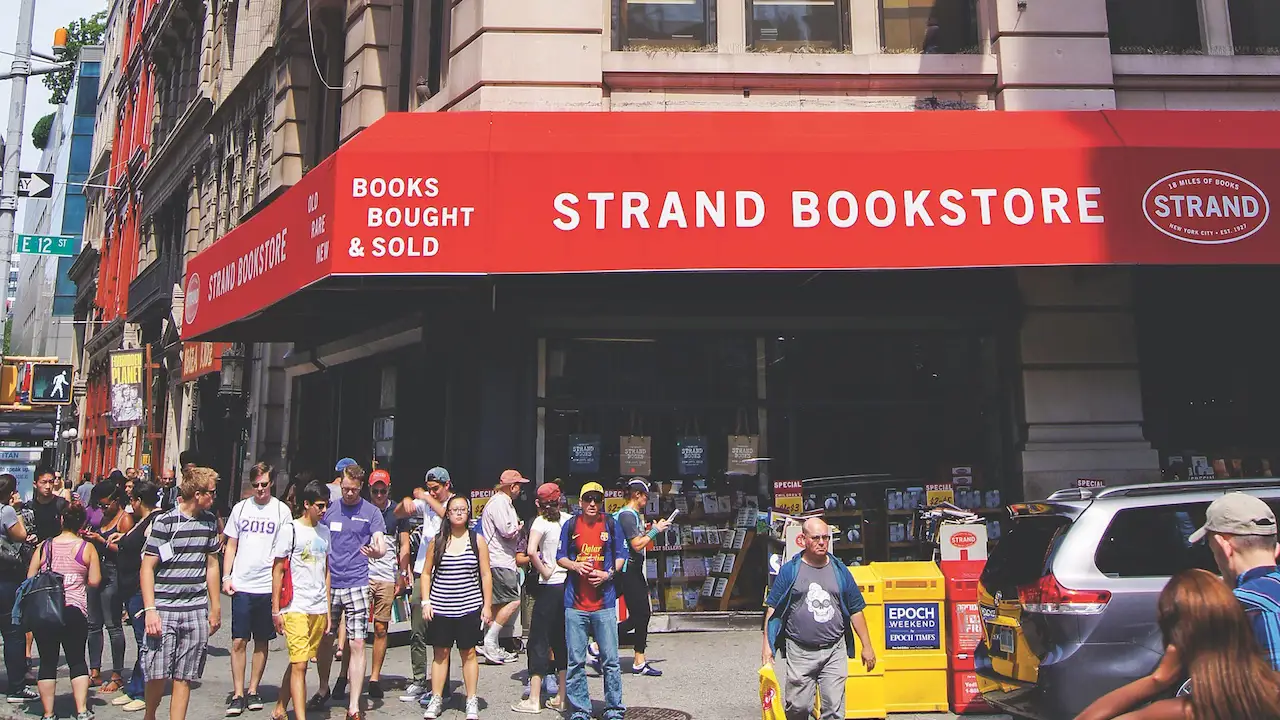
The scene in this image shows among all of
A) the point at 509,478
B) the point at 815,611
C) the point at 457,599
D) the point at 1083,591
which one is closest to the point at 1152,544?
the point at 1083,591

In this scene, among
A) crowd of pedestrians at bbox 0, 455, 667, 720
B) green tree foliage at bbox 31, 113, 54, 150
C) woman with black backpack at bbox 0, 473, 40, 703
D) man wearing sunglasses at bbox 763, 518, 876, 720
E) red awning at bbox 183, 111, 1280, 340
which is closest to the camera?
man wearing sunglasses at bbox 763, 518, 876, 720

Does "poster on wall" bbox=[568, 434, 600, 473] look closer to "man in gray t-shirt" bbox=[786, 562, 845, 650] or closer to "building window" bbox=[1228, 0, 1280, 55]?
"man in gray t-shirt" bbox=[786, 562, 845, 650]

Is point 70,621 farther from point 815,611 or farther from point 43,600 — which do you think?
point 815,611

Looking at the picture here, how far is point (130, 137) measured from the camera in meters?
33.6

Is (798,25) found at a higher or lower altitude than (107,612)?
higher

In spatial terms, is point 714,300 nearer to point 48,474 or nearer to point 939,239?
point 939,239

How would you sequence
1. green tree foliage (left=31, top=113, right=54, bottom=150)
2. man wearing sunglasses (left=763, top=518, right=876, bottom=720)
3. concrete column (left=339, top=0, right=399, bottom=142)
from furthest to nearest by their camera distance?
green tree foliage (left=31, top=113, right=54, bottom=150), concrete column (left=339, top=0, right=399, bottom=142), man wearing sunglasses (left=763, top=518, right=876, bottom=720)

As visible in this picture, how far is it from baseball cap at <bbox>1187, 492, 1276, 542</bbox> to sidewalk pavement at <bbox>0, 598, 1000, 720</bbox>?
453cm

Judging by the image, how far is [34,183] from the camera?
67.7 feet

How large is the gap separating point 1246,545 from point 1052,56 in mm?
8920

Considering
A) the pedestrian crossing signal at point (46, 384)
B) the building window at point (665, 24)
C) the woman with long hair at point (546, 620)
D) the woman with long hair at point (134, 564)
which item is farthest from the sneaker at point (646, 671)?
the pedestrian crossing signal at point (46, 384)

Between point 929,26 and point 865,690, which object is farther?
point 929,26

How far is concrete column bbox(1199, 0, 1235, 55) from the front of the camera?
1157cm

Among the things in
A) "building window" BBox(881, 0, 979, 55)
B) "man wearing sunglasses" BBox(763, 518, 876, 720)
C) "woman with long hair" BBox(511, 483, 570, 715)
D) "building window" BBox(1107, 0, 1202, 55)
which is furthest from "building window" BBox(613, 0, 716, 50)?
"man wearing sunglasses" BBox(763, 518, 876, 720)
